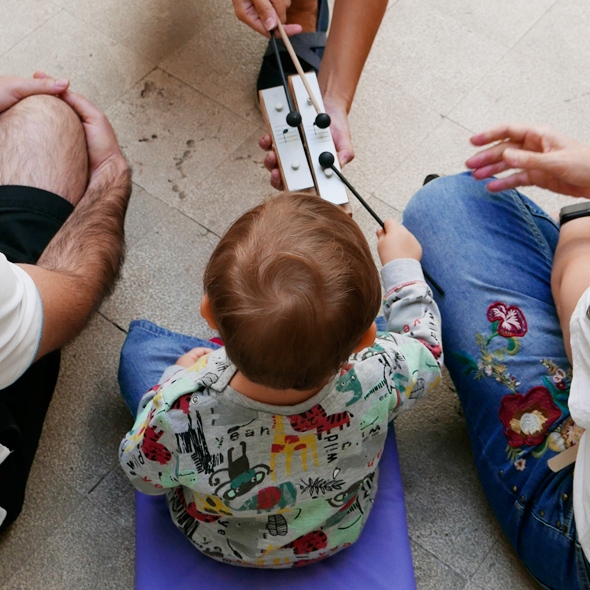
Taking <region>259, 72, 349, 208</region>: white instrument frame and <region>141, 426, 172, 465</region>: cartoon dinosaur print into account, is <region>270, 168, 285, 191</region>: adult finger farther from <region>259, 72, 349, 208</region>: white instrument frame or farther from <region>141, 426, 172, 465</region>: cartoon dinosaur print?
<region>141, 426, 172, 465</region>: cartoon dinosaur print

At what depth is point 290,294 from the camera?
0.62 meters

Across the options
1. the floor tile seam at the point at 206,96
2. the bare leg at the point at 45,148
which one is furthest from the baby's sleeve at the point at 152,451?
the floor tile seam at the point at 206,96

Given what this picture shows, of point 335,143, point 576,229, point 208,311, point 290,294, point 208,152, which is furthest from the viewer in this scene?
point 208,152

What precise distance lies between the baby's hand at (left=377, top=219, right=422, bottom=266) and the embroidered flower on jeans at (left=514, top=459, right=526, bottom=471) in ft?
1.01

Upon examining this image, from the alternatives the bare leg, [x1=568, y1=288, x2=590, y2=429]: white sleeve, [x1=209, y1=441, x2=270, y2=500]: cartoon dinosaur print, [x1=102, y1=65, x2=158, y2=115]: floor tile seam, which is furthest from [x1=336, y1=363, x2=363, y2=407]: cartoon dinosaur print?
[x1=102, y1=65, x2=158, y2=115]: floor tile seam

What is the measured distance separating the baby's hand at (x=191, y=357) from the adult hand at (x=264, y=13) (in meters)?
0.56

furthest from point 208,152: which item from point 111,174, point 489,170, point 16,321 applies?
point 16,321

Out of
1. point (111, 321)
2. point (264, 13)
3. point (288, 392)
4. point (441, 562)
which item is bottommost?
point (441, 562)

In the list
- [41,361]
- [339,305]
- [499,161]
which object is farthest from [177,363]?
[499,161]

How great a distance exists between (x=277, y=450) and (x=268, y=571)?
→ 0.25 meters

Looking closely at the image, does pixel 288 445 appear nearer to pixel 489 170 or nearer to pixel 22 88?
pixel 489 170

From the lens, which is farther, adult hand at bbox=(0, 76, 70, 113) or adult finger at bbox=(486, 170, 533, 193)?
adult hand at bbox=(0, 76, 70, 113)

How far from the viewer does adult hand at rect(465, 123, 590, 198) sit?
36.1 inches

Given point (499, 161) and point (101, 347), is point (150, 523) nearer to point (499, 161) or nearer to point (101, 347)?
point (101, 347)
